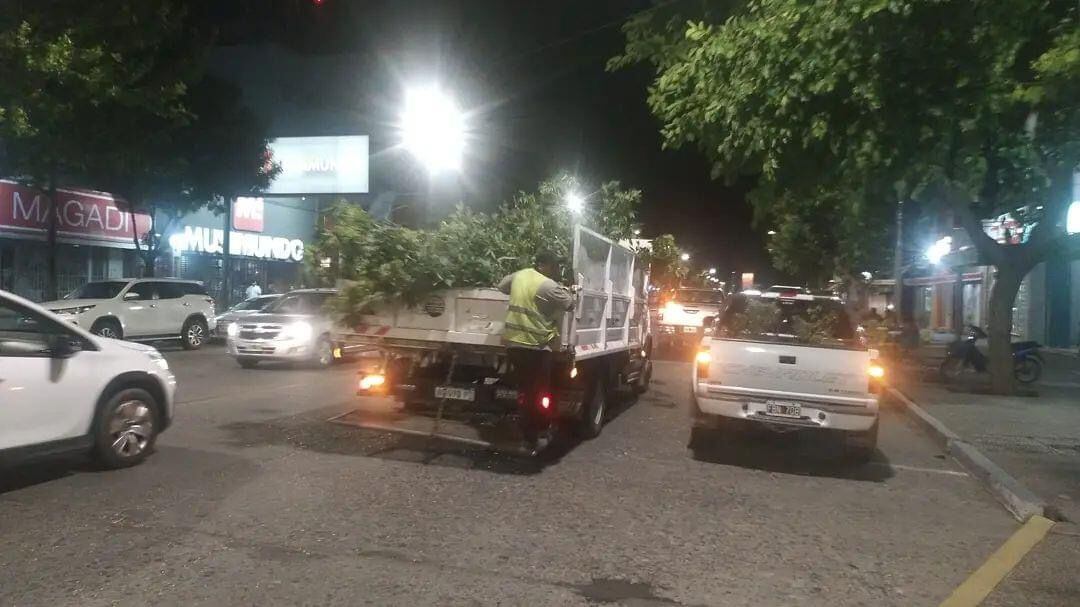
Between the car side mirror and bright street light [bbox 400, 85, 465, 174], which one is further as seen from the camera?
bright street light [bbox 400, 85, 465, 174]

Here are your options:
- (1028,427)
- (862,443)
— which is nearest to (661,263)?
(1028,427)

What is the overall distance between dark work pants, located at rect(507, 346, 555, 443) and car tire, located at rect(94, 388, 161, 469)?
3.24 m

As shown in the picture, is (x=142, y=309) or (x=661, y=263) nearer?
(x=661, y=263)

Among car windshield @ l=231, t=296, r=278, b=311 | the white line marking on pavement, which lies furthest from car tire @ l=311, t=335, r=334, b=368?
the white line marking on pavement

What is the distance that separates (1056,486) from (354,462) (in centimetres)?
643

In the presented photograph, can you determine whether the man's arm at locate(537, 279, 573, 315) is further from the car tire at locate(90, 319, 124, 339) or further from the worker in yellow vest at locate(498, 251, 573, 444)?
Result: the car tire at locate(90, 319, 124, 339)

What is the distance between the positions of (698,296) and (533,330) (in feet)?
56.7

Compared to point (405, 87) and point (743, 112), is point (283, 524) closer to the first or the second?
point (743, 112)

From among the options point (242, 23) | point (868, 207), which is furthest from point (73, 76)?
point (242, 23)

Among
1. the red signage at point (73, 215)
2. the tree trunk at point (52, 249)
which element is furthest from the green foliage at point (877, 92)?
the red signage at point (73, 215)

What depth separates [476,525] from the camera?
6.18 meters

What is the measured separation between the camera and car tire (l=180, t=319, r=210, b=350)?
67.8 feet

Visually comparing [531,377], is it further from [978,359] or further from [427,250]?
[978,359]

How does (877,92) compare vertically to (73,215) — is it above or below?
above
